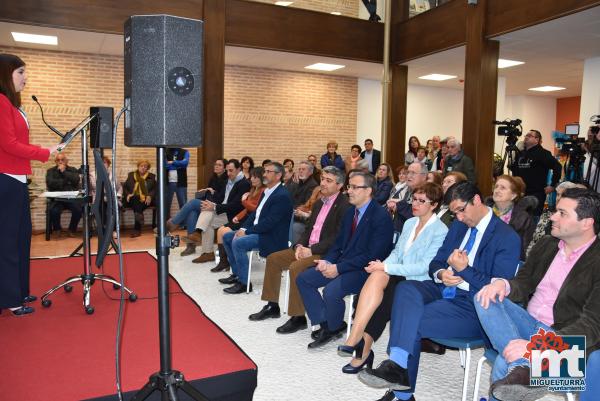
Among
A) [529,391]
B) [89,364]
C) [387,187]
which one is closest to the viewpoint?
[529,391]

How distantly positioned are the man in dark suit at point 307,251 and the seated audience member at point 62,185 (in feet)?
16.4

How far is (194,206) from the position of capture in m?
6.45

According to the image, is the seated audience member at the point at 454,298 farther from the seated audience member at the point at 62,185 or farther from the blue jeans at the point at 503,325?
the seated audience member at the point at 62,185

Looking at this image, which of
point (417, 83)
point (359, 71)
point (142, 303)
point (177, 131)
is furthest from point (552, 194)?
point (417, 83)

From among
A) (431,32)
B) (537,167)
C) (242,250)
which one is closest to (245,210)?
(242,250)

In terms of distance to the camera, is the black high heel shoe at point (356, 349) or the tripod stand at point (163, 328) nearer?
the tripod stand at point (163, 328)

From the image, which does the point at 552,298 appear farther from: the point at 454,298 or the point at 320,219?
the point at 320,219

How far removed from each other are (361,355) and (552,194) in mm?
3606

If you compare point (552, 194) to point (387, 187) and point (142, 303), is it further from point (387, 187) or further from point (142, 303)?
point (142, 303)

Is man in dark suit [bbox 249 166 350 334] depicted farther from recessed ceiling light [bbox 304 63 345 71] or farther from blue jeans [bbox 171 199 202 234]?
recessed ceiling light [bbox 304 63 345 71]

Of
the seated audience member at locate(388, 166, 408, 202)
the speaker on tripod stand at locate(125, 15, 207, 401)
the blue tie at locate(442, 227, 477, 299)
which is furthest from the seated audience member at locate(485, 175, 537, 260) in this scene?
the speaker on tripod stand at locate(125, 15, 207, 401)

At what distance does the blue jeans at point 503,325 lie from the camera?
223 centimetres

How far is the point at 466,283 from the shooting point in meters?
2.68

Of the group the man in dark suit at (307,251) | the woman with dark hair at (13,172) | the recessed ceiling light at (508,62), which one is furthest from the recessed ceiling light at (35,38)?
the recessed ceiling light at (508,62)
